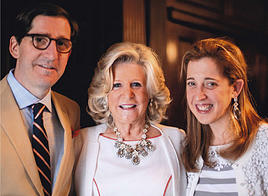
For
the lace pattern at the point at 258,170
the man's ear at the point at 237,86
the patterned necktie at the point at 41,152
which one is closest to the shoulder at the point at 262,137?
the lace pattern at the point at 258,170

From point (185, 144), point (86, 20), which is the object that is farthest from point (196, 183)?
point (86, 20)

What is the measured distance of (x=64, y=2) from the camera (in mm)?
2771

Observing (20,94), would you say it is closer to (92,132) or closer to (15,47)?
(15,47)

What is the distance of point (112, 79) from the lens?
216 centimetres

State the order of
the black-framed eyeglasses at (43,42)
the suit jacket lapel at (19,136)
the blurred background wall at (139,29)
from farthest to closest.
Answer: the blurred background wall at (139,29) → the black-framed eyeglasses at (43,42) → the suit jacket lapel at (19,136)

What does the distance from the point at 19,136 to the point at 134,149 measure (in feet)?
2.60

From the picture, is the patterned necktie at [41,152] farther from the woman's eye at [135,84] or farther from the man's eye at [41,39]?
the woman's eye at [135,84]

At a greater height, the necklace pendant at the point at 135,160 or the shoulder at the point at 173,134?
the shoulder at the point at 173,134

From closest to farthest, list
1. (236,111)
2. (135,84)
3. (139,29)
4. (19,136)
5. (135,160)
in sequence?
(19,136), (236,111), (135,160), (135,84), (139,29)

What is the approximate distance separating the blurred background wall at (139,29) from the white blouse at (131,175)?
1.71ft

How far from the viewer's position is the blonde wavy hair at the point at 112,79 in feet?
7.20

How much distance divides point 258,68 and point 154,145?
3.32 metres

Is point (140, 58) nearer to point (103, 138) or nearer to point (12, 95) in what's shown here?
point (103, 138)

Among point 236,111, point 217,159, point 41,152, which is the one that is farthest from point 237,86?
point 41,152
